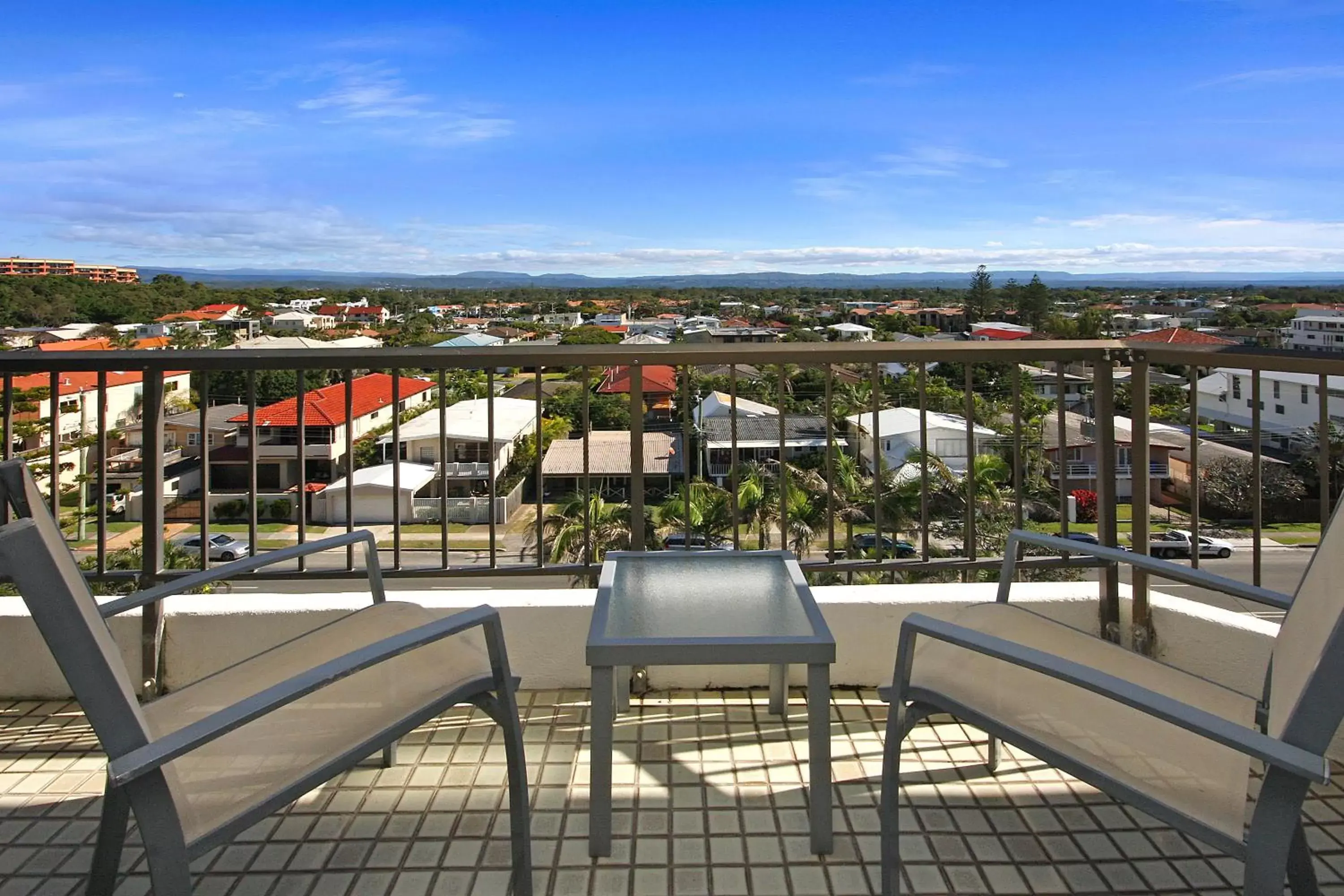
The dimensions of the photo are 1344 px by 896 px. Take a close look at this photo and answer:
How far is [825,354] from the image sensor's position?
238cm

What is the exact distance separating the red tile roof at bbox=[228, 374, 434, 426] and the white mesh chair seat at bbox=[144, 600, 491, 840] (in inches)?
51.8

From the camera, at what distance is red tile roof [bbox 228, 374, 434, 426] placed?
9.87ft

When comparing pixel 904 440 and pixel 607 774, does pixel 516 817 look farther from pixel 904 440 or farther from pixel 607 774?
pixel 904 440

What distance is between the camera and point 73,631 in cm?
103

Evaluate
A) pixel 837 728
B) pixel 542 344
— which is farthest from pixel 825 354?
pixel 837 728

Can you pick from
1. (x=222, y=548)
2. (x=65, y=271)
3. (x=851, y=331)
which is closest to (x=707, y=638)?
(x=222, y=548)

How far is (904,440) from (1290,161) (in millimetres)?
67227

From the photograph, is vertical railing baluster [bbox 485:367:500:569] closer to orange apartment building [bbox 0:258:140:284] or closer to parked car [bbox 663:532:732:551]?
parked car [bbox 663:532:732:551]

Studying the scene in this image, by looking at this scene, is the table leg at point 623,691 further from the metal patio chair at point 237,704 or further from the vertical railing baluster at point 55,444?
the vertical railing baluster at point 55,444

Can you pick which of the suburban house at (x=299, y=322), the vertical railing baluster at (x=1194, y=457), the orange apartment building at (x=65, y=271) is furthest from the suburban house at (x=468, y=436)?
the suburban house at (x=299, y=322)

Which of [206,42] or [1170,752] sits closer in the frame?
[1170,752]

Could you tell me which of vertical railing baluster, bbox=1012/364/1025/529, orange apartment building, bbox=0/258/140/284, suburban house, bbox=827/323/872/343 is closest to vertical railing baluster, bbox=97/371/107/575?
vertical railing baluster, bbox=1012/364/1025/529

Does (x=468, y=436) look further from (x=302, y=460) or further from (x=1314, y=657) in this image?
(x=1314, y=657)

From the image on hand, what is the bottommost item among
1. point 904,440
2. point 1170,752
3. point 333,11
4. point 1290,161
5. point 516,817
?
point 516,817
